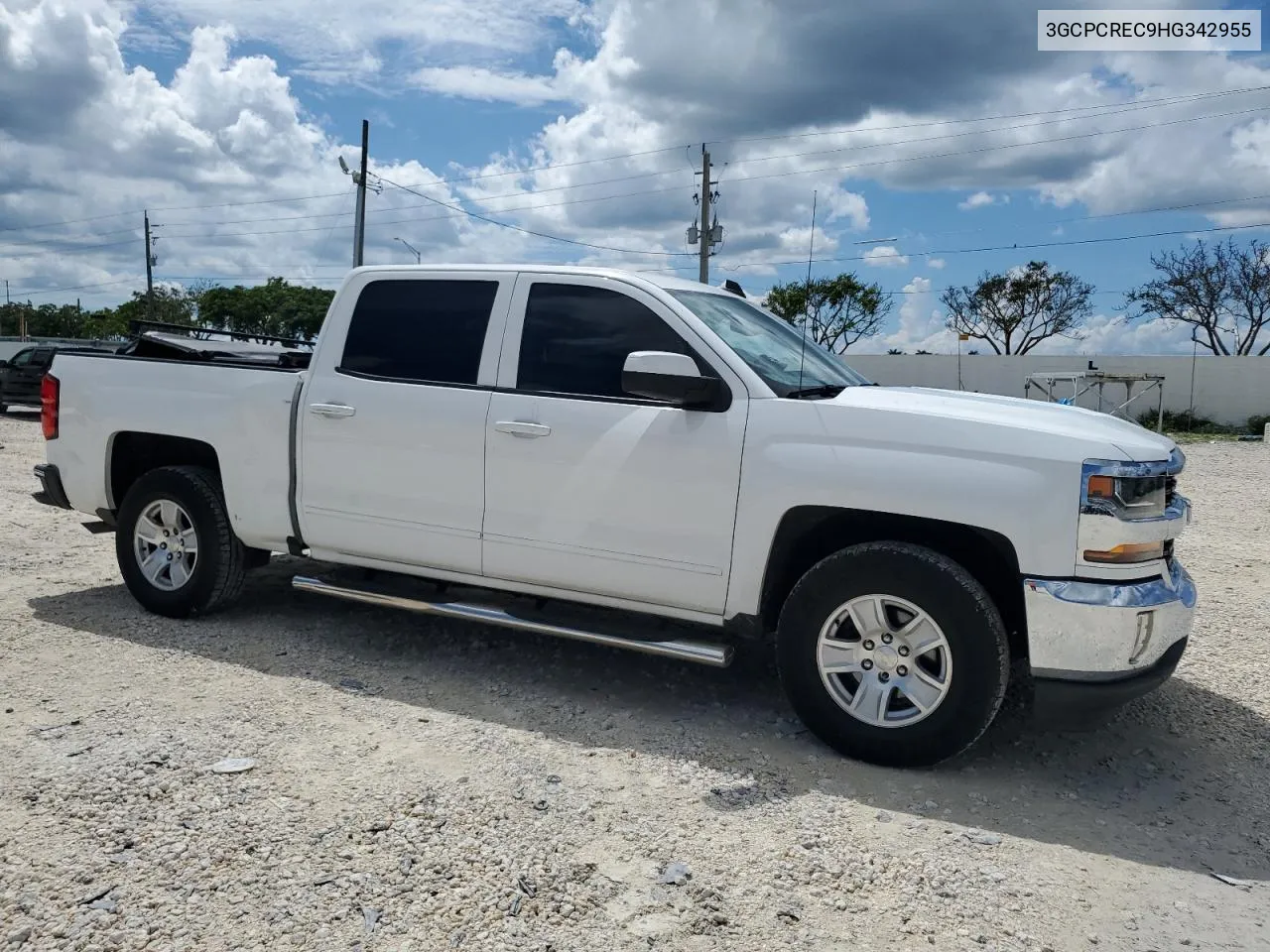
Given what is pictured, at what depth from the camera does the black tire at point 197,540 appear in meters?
5.52

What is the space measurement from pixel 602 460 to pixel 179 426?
2682 mm

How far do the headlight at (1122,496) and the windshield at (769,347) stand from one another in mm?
1238

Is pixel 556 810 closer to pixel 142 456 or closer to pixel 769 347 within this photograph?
pixel 769 347

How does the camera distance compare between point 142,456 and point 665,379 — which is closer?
point 665,379

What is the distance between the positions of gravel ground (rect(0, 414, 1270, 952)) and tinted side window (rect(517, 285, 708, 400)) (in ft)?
4.82

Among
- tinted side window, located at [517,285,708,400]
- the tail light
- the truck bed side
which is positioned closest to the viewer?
tinted side window, located at [517,285,708,400]

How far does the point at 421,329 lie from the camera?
5.00 meters

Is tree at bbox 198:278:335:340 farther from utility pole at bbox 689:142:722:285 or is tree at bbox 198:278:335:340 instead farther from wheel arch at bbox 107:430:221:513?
wheel arch at bbox 107:430:221:513

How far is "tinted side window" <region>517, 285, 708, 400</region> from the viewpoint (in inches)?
176

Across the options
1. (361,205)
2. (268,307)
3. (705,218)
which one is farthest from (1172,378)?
(268,307)

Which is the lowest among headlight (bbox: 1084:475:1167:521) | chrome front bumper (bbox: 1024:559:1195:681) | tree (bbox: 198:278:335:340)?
chrome front bumper (bbox: 1024:559:1195:681)

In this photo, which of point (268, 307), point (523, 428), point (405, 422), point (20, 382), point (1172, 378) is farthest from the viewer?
point (268, 307)

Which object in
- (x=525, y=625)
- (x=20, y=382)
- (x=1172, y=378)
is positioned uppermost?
(x=1172, y=378)

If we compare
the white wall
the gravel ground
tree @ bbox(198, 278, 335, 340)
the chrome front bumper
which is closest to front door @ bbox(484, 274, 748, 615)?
the gravel ground
